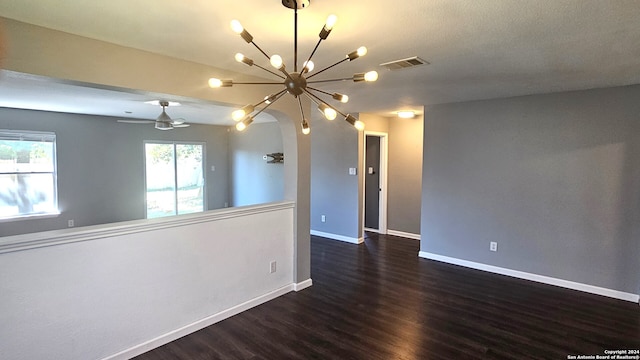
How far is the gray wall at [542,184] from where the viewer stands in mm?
3645

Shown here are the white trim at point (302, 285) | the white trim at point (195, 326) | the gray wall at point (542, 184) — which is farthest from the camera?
the white trim at point (302, 285)

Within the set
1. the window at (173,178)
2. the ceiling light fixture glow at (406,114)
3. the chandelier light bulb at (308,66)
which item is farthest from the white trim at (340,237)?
the chandelier light bulb at (308,66)

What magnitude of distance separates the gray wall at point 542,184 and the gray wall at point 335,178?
139 cm

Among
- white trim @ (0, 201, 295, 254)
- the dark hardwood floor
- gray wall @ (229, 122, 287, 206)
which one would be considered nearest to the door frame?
gray wall @ (229, 122, 287, 206)

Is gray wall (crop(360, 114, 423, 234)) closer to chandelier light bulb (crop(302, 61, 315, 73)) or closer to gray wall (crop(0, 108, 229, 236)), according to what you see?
chandelier light bulb (crop(302, 61, 315, 73))

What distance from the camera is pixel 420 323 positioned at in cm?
314

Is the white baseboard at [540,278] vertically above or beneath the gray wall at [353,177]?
beneath

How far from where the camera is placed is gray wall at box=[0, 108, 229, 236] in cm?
588

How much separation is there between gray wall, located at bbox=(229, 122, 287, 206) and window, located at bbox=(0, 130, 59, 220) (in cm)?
371

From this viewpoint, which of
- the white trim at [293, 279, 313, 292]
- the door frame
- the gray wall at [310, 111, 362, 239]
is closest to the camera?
the white trim at [293, 279, 313, 292]

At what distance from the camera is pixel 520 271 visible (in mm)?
4312

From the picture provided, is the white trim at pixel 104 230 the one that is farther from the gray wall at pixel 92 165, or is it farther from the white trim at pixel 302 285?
the gray wall at pixel 92 165

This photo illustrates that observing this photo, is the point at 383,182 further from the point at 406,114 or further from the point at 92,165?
the point at 92,165

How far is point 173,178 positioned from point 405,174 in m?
5.28
